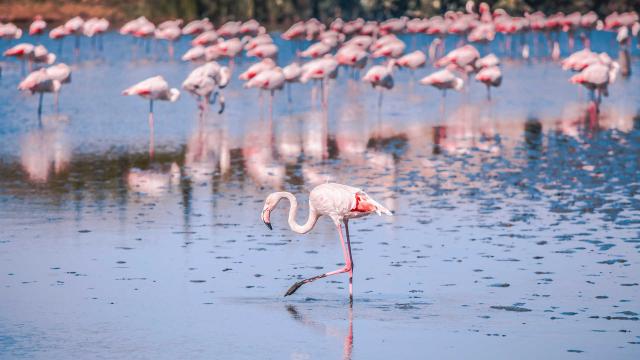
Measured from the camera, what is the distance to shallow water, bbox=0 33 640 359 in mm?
9039

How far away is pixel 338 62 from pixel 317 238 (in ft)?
55.3

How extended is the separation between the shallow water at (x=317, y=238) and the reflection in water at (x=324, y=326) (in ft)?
0.08

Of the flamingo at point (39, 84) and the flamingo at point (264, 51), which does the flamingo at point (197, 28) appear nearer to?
the flamingo at point (264, 51)

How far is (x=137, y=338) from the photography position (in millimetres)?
8945

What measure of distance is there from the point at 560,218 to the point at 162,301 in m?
4.77

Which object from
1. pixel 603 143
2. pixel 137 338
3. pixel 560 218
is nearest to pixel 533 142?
pixel 603 143

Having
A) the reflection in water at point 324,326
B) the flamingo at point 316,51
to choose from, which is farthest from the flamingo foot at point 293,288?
the flamingo at point 316,51

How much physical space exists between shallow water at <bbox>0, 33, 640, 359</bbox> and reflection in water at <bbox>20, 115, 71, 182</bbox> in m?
0.05

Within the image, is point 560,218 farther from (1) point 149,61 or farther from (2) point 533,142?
(1) point 149,61

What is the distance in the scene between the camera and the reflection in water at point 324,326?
866cm

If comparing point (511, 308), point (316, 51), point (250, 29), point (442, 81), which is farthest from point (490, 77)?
point (250, 29)

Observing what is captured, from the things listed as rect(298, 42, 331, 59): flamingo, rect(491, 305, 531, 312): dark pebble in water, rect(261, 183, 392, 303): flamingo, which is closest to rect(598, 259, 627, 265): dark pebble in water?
rect(491, 305, 531, 312): dark pebble in water

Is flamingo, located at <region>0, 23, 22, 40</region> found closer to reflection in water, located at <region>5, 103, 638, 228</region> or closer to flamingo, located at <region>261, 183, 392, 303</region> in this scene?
reflection in water, located at <region>5, 103, 638, 228</region>

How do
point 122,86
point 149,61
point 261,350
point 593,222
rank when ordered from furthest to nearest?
point 149,61, point 122,86, point 593,222, point 261,350
